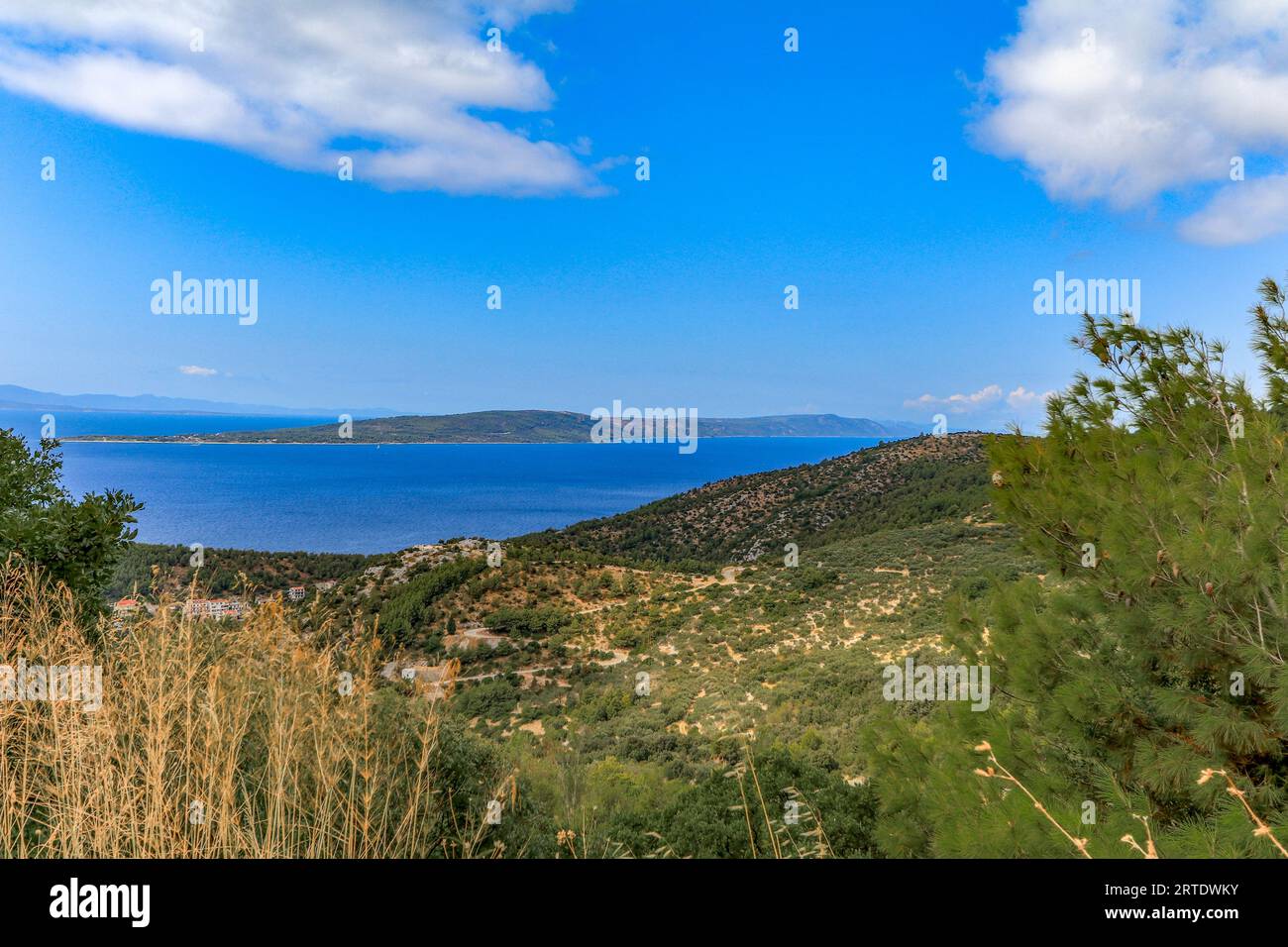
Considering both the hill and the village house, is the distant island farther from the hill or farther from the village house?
the village house

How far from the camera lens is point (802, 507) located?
40.0 metres

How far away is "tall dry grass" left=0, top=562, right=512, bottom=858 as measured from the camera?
2.41 meters

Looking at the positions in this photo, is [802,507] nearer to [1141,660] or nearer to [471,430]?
[1141,660]

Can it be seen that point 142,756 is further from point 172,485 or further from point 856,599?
point 172,485

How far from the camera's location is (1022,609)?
11.7ft

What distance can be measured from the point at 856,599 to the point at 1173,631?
16915 millimetres

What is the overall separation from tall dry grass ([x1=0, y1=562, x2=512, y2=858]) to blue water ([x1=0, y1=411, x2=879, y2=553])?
32814mm

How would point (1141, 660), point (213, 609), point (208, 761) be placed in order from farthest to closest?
point (213, 609), point (1141, 660), point (208, 761)

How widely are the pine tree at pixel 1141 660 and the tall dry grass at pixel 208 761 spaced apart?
2.35m

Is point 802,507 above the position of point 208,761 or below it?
above

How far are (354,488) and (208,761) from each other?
365 feet

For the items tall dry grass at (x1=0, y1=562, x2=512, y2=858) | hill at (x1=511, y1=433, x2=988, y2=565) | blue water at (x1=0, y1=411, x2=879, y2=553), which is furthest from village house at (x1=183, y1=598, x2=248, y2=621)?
blue water at (x1=0, y1=411, x2=879, y2=553)

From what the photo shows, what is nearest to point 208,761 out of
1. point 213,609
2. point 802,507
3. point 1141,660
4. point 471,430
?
point 213,609
